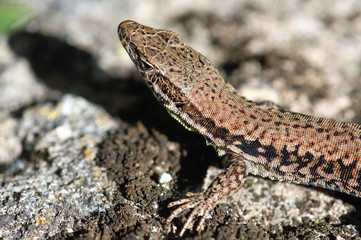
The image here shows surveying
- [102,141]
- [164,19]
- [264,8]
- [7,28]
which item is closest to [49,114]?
[102,141]

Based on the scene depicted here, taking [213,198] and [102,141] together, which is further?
[102,141]

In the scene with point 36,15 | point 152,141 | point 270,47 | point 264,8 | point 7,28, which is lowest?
point 152,141

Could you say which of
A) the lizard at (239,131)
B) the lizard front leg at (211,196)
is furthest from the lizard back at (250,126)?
the lizard front leg at (211,196)

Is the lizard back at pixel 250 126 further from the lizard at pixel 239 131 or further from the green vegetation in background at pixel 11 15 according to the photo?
the green vegetation in background at pixel 11 15

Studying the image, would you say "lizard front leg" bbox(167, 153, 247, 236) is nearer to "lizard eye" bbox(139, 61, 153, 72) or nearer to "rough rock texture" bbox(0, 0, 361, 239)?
"rough rock texture" bbox(0, 0, 361, 239)

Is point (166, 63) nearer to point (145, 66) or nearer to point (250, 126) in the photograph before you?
point (145, 66)

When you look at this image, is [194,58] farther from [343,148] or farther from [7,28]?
[7,28]

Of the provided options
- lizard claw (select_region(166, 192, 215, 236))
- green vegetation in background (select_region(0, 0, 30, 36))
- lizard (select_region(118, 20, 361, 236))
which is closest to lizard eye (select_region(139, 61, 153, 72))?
lizard (select_region(118, 20, 361, 236))

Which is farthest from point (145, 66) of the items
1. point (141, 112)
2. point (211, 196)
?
point (211, 196)
